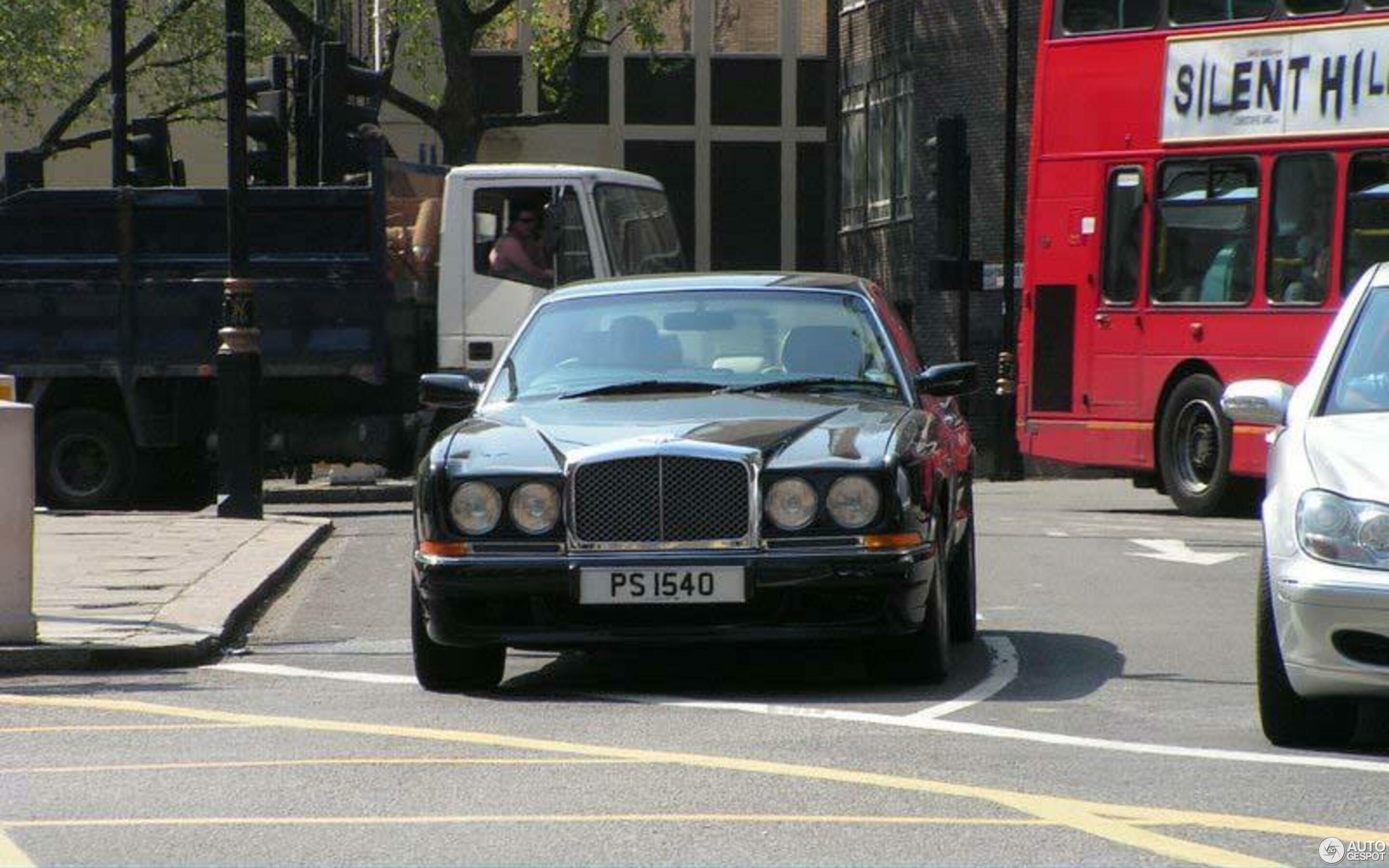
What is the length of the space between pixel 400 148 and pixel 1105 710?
46.5 meters

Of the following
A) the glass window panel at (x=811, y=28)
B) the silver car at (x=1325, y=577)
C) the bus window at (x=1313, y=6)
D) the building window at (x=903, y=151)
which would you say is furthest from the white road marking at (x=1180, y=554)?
the glass window panel at (x=811, y=28)

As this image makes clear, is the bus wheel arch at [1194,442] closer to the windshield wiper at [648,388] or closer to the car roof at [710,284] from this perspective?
the car roof at [710,284]

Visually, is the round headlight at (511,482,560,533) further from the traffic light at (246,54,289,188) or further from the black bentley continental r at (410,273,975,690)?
the traffic light at (246,54,289,188)

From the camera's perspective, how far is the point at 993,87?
4150 centimetres

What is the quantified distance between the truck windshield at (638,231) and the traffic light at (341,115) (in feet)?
6.67

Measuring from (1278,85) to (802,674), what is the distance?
12141mm

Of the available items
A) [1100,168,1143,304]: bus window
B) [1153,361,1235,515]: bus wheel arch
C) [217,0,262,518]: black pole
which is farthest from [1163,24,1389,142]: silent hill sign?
[217,0,262,518]: black pole

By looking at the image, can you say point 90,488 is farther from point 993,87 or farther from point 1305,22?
point 993,87

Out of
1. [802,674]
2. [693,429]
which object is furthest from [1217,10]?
[693,429]

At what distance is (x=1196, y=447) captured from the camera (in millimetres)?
22938

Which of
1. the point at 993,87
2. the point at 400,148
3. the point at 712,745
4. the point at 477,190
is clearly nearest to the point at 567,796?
the point at 712,745

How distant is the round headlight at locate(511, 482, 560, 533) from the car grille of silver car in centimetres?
7

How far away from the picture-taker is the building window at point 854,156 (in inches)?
1879

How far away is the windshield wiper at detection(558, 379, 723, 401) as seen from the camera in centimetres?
1104
